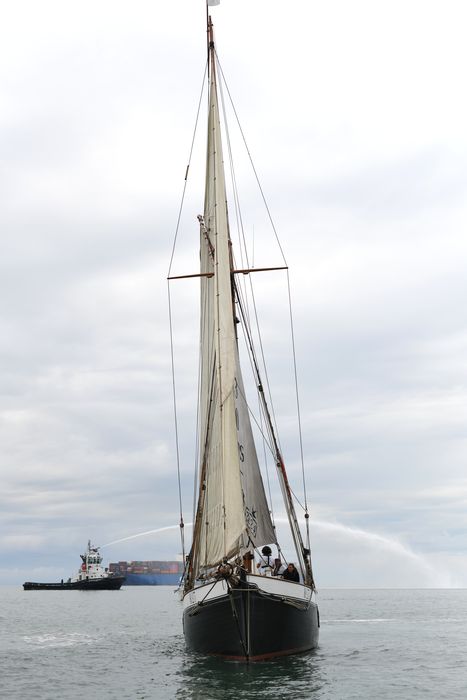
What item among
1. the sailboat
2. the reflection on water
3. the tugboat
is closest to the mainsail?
the sailboat

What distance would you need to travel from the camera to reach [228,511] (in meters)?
32.3

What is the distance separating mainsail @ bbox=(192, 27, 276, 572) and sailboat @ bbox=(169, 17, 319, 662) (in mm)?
43

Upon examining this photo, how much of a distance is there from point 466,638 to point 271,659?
93.0 feet

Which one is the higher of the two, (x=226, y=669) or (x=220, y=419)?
(x=220, y=419)

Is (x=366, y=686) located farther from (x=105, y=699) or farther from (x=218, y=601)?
(x=105, y=699)

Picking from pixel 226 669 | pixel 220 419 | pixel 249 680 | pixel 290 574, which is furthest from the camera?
pixel 290 574

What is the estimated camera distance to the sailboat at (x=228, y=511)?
31031 mm

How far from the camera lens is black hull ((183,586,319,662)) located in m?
30.4

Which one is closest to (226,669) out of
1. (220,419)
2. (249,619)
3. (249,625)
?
(249,625)

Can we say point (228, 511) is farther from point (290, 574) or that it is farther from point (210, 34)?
point (210, 34)

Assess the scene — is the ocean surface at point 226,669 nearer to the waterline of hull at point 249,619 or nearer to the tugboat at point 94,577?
the waterline of hull at point 249,619

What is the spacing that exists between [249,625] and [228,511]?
433 cm

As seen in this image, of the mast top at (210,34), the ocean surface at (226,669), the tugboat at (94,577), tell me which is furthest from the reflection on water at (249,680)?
the tugboat at (94,577)

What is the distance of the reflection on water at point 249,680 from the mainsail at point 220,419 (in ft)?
13.3
